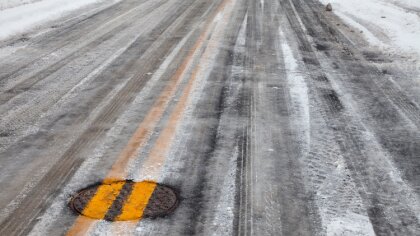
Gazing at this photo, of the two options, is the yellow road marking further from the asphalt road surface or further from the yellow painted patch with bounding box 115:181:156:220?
the yellow painted patch with bounding box 115:181:156:220

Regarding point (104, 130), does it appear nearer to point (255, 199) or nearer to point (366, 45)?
point (255, 199)

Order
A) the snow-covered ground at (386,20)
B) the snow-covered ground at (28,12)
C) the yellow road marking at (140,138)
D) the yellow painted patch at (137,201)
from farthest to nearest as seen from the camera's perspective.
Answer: the snow-covered ground at (28,12)
the snow-covered ground at (386,20)
the yellow painted patch at (137,201)
the yellow road marking at (140,138)

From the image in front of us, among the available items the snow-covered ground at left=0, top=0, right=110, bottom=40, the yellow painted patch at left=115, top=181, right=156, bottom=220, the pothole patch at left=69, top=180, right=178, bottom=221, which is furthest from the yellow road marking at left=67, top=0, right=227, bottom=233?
the snow-covered ground at left=0, top=0, right=110, bottom=40

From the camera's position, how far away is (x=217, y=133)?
5.53 metres

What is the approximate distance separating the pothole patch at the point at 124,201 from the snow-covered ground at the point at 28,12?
25.4 feet

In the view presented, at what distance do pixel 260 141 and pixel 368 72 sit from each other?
3819 millimetres

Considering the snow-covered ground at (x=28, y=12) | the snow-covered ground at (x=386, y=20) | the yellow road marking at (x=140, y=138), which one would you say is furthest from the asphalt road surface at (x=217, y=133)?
the snow-covered ground at (x=28, y=12)

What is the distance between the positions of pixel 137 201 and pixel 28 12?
11196mm

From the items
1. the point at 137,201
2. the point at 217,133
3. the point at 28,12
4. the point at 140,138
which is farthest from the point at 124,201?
the point at 28,12

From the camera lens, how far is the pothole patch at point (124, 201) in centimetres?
386

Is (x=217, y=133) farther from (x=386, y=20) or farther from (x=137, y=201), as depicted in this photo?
(x=386, y=20)

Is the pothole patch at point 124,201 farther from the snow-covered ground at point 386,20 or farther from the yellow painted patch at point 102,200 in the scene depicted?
the snow-covered ground at point 386,20

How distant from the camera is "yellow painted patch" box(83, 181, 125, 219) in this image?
152 inches

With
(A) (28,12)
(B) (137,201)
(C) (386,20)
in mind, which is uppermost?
(B) (137,201)
